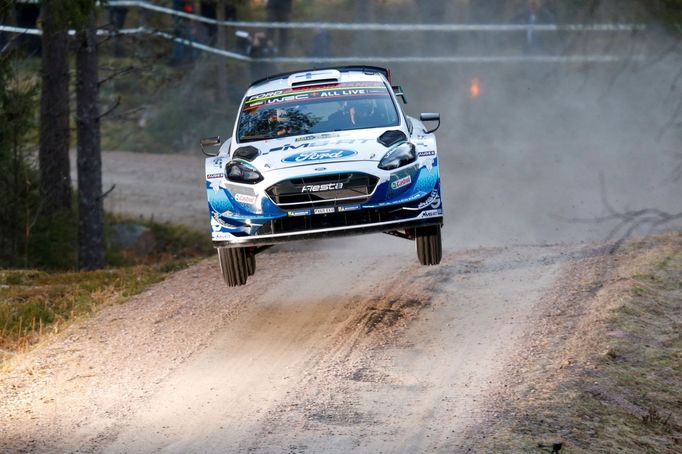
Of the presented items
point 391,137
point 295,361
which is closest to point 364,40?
point 391,137

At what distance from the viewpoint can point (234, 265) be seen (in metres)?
10.9

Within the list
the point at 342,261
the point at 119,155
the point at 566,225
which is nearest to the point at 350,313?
the point at 342,261

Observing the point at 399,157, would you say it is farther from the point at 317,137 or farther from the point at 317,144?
the point at 317,137

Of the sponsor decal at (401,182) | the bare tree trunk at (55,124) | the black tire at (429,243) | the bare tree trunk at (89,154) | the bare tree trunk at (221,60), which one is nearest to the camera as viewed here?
the sponsor decal at (401,182)

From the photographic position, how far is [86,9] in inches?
553

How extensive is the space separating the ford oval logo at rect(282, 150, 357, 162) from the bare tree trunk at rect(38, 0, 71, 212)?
29.6 feet

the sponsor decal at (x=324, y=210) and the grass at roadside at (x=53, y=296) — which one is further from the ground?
the sponsor decal at (x=324, y=210)

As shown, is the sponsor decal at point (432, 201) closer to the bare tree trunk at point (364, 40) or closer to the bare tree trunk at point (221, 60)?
the bare tree trunk at point (221, 60)

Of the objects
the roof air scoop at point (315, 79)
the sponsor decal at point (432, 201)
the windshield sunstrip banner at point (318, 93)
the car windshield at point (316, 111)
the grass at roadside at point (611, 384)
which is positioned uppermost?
the roof air scoop at point (315, 79)

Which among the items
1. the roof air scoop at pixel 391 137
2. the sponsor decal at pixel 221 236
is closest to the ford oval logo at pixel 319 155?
the roof air scoop at pixel 391 137

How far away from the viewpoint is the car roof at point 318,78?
11.8 m

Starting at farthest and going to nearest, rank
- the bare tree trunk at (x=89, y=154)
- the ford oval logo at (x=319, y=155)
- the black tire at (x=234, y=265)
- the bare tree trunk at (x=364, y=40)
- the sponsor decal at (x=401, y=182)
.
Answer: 1. the bare tree trunk at (x=364, y=40)
2. the bare tree trunk at (x=89, y=154)
3. the black tire at (x=234, y=265)
4. the ford oval logo at (x=319, y=155)
5. the sponsor decal at (x=401, y=182)

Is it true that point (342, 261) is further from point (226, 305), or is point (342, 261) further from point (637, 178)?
point (637, 178)

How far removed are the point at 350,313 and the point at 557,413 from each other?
11.0 feet
